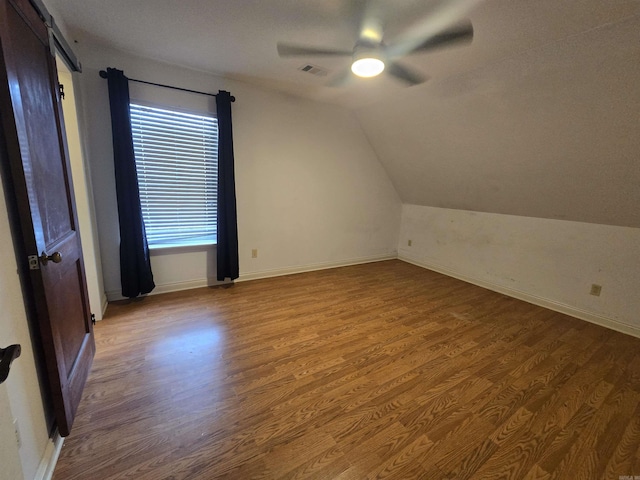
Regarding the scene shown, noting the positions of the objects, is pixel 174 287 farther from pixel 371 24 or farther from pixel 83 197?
pixel 371 24

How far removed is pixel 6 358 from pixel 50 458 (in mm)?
921

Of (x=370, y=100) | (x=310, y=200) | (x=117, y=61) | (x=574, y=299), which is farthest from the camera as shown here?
(x=310, y=200)

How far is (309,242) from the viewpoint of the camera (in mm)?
3955

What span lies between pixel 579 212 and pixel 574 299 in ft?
3.13

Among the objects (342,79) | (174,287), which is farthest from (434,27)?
(174,287)

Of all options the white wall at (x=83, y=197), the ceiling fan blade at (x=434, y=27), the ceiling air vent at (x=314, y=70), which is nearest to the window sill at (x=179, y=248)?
the white wall at (x=83, y=197)

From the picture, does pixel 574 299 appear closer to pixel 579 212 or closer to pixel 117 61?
pixel 579 212

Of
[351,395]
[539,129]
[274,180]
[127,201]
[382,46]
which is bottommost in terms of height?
[351,395]

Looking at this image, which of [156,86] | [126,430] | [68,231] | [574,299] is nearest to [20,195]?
[68,231]

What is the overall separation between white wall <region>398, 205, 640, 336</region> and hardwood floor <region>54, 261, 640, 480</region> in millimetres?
299

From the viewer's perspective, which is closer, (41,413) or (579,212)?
(41,413)

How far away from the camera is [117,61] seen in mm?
2455

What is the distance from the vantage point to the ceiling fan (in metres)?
1.72

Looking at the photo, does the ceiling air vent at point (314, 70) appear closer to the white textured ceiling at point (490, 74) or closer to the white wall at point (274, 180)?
the white textured ceiling at point (490, 74)
